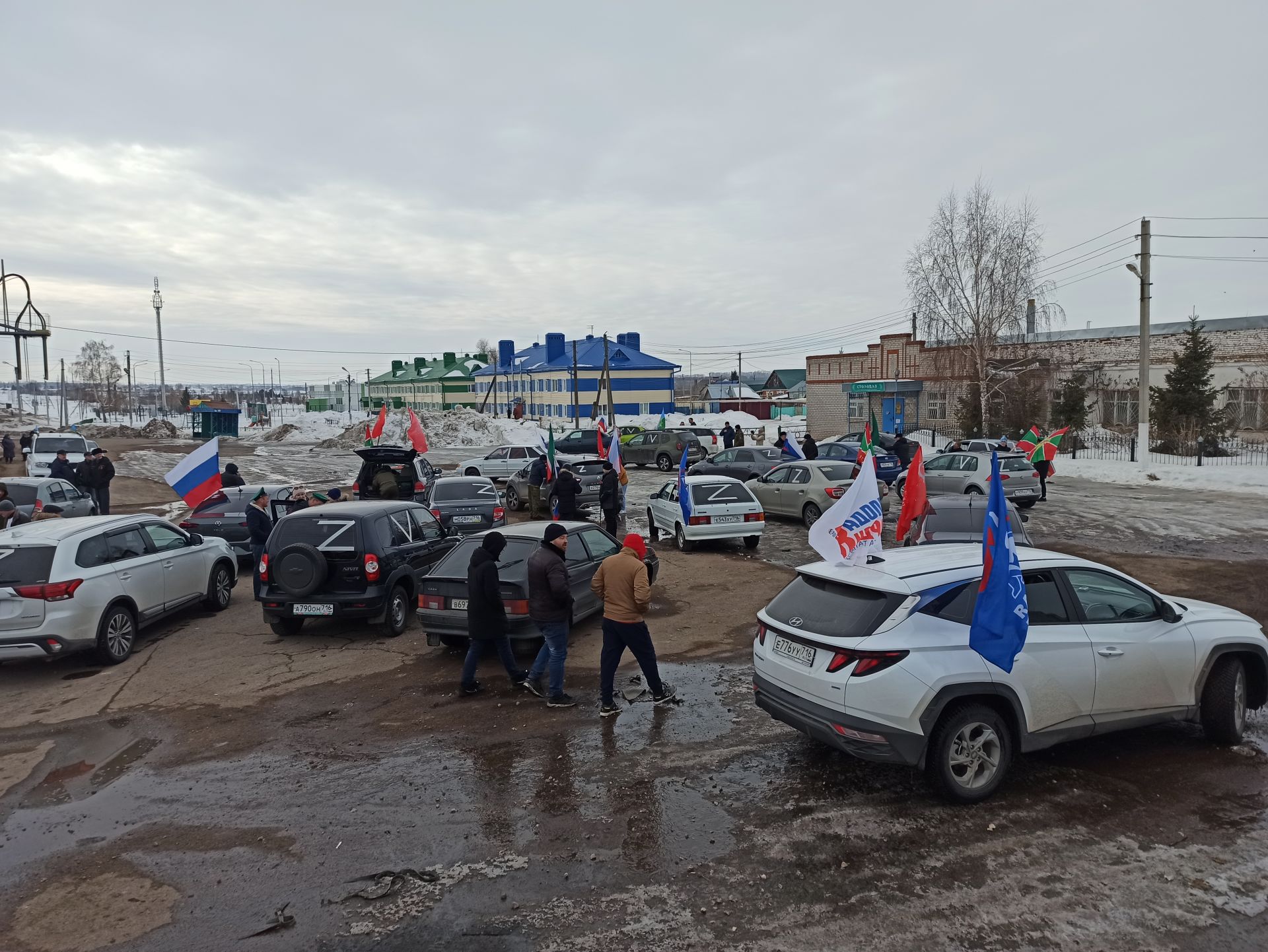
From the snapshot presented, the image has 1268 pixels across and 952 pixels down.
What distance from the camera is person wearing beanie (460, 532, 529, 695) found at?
7.81 metres

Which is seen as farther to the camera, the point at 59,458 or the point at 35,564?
the point at 59,458

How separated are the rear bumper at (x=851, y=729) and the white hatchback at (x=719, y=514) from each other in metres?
9.67

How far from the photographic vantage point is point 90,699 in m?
8.05

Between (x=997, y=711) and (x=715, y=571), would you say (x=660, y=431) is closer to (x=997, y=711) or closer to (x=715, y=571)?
(x=715, y=571)

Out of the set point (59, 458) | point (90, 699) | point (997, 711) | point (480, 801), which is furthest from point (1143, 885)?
point (59, 458)

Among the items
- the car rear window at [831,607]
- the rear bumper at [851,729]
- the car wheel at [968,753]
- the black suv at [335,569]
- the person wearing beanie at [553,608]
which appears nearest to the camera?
the rear bumper at [851,729]

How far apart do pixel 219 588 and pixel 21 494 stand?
8558mm

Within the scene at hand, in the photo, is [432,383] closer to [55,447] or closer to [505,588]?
[55,447]

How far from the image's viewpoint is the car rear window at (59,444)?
28.2 m

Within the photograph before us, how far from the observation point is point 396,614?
10180 millimetres

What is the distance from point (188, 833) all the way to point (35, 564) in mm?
4869

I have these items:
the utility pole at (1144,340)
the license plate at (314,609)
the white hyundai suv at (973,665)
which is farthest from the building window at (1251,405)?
the license plate at (314,609)

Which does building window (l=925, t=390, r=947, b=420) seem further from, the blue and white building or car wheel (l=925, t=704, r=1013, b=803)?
car wheel (l=925, t=704, r=1013, b=803)

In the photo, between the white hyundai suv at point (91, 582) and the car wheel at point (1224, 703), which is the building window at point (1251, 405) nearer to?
the car wheel at point (1224, 703)
